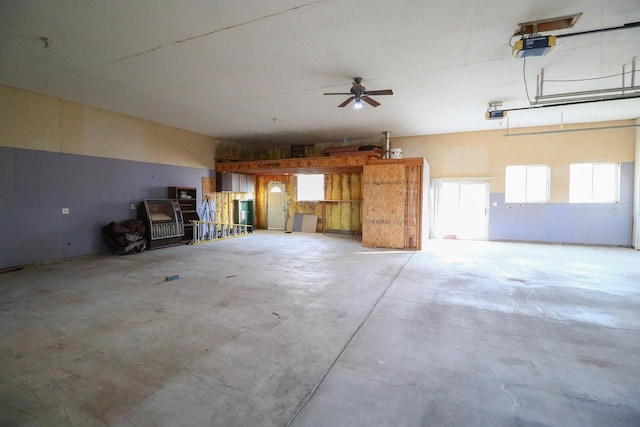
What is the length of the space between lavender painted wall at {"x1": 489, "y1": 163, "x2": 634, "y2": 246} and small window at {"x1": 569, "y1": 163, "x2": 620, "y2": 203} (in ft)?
0.48

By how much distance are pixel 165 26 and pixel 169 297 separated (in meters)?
3.58

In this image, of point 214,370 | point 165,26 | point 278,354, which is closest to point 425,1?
point 165,26

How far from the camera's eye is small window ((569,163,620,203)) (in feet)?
27.0

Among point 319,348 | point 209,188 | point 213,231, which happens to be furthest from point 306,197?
point 319,348

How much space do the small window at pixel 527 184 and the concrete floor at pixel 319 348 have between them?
4.20 meters

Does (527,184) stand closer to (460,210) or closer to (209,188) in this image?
(460,210)

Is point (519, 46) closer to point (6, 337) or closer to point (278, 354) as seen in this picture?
point (278, 354)

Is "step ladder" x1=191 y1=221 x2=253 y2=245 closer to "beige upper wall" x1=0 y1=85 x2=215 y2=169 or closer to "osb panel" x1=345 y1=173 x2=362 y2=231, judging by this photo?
"beige upper wall" x1=0 y1=85 x2=215 y2=169

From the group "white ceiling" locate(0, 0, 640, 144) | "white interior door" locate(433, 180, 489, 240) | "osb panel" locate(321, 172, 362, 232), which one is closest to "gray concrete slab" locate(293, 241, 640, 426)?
"white ceiling" locate(0, 0, 640, 144)

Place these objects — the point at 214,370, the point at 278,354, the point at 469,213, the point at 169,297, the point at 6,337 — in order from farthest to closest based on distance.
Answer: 1. the point at 469,213
2. the point at 169,297
3. the point at 6,337
4. the point at 278,354
5. the point at 214,370

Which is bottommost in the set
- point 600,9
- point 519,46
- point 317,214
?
point 317,214

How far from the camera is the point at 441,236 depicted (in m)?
10.1

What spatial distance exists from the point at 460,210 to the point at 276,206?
23.4 ft

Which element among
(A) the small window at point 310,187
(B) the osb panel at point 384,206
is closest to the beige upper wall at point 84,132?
(A) the small window at point 310,187
